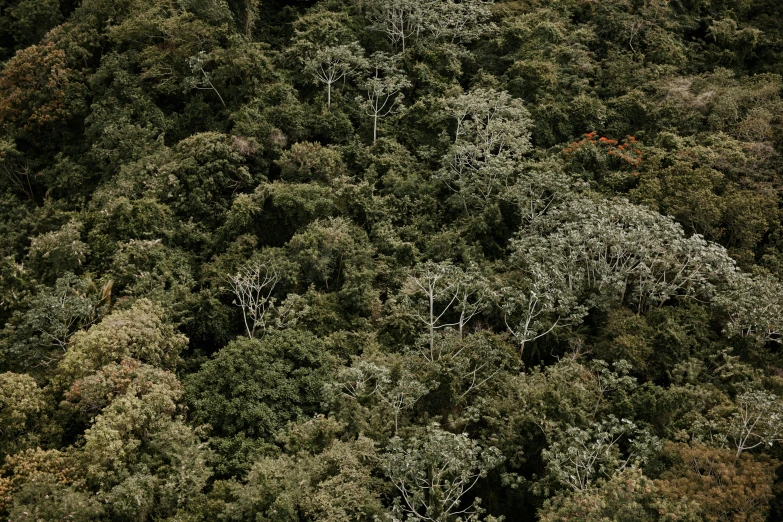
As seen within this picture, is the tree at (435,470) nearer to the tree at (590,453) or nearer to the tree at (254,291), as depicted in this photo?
the tree at (590,453)

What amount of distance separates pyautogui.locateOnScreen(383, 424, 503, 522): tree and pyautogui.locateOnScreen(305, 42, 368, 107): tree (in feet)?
50.5

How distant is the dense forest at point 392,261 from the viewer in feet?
51.6

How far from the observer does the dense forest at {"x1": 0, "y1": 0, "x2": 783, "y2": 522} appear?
15.7m

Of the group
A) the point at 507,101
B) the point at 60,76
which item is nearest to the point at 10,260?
the point at 60,76

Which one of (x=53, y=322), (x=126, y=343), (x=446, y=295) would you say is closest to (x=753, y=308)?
(x=446, y=295)

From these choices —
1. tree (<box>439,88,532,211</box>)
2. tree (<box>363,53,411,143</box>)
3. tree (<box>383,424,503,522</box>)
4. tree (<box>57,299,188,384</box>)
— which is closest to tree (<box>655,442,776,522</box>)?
tree (<box>383,424,503,522</box>)

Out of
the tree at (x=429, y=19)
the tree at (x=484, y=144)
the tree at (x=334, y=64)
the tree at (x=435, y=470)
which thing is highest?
the tree at (x=429, y=19)

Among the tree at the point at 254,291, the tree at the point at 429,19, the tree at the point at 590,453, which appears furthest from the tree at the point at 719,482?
the tree at the point at 429,19

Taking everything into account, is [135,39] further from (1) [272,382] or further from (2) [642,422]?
(2) [642,422]

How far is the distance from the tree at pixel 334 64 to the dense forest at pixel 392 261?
0.16m

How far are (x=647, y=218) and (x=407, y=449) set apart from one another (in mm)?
9589

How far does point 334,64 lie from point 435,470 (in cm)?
1680

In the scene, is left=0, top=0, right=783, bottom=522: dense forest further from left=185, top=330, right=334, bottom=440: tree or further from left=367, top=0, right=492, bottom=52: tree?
left=367, top=0, right=492, bottom=52: tree

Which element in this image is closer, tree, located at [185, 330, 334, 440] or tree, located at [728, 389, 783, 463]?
tree, located at [728, 389, 783, 463]
